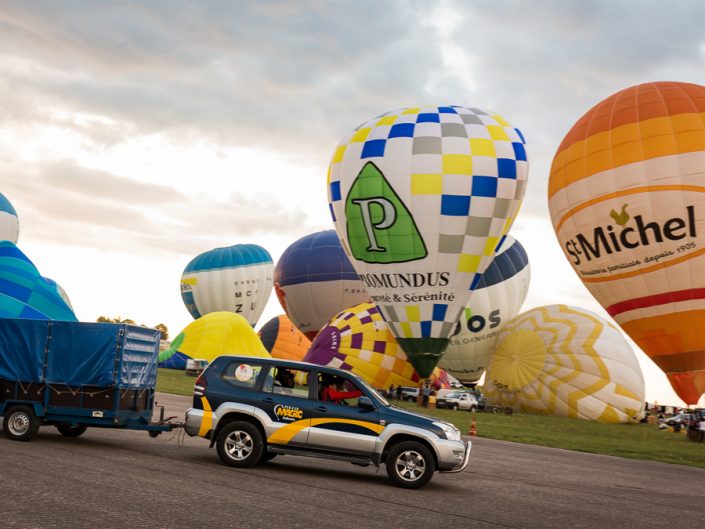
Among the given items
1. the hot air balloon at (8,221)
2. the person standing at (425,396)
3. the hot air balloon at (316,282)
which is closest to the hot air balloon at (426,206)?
the person standing at (425,396)

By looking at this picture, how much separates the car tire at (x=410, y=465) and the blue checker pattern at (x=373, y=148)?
22.8 m

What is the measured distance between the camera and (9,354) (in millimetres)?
15930

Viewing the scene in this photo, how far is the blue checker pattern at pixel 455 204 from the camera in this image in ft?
112

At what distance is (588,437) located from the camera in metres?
29.0

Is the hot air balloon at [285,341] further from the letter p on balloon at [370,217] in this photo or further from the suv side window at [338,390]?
the suv side window at [338,390]

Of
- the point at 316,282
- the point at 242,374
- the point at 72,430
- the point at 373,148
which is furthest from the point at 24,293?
the point at 316,282

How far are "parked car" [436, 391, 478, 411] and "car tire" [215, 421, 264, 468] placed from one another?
31.1 meters

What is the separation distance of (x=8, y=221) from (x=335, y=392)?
52.8 meters

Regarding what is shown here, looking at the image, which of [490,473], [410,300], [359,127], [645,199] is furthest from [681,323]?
[490,473]

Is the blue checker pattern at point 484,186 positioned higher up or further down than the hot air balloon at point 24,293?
higher up

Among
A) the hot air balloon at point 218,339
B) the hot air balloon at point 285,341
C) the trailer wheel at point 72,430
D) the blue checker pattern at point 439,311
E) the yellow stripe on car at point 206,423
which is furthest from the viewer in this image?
the hot air balloon at point 285,341

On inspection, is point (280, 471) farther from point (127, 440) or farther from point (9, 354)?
point (9, 354)

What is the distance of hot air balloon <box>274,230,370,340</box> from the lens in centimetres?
5566

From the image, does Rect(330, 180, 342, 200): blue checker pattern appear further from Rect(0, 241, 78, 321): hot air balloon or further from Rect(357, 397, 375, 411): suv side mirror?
Rect(357, 397, 375, 411): suv side mirror
